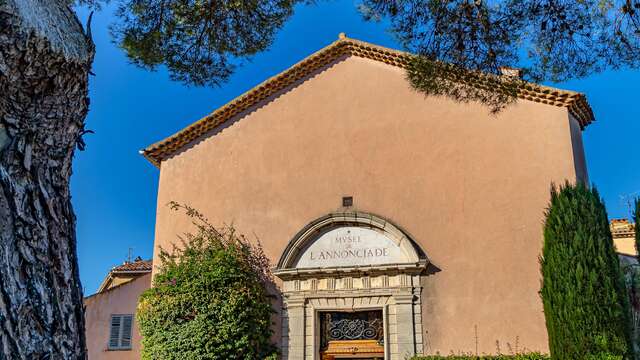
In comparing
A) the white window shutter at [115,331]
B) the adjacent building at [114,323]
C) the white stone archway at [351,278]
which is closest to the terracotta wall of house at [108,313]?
the adjacent building at [114,323]

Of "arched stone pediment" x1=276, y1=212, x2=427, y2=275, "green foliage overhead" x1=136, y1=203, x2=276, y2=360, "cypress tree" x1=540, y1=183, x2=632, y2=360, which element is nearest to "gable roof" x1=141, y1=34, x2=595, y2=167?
"cypress tree" x1=540, y1=183, x2=632, y2=360

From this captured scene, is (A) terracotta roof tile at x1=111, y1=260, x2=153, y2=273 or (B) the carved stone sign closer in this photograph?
(B) the carved stone sign

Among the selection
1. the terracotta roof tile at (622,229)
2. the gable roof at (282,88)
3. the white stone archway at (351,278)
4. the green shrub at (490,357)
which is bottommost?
the green shrub at (490,357)

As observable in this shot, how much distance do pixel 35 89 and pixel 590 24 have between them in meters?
8.03

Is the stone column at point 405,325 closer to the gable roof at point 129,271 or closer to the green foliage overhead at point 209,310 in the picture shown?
the green foliage overhead at point 209,310

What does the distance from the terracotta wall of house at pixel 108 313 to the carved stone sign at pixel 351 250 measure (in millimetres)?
6152

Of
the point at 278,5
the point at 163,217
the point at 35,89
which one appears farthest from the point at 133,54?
the point at 163,217

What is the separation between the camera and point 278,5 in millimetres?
8188

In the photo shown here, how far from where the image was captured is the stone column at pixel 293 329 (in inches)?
489

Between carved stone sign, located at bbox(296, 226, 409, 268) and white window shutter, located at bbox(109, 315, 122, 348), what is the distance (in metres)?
6.54

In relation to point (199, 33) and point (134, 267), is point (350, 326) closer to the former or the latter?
point (199, 33)

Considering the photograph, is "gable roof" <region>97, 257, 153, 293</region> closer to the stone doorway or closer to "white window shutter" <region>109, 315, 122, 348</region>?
"white window shutter" <region>109, 315, 122, 348</region>

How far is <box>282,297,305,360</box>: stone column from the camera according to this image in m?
12.4

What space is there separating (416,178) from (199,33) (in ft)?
20.8
